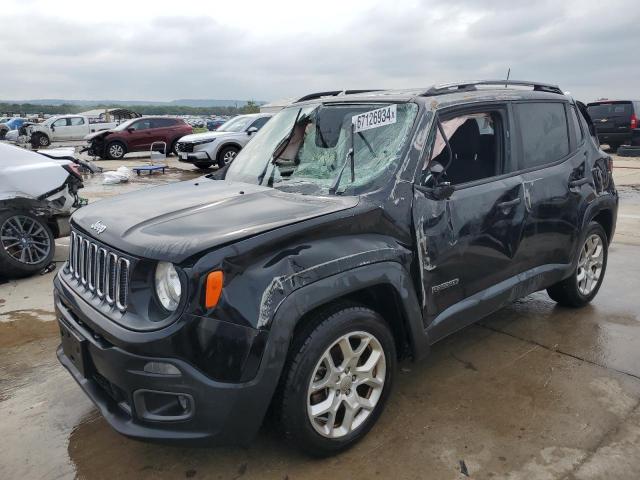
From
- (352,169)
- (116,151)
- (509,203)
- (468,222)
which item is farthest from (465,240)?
(116,151)

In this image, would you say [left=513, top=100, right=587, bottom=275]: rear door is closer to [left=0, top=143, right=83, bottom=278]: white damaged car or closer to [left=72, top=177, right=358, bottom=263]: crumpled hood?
[left=72, top=177, right=358, bottom=263]: crumpled hood

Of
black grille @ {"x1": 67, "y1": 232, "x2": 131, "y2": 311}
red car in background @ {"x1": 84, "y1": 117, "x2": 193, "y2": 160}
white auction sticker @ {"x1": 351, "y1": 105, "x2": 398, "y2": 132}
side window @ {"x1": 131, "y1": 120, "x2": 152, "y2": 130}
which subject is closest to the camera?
black grille @ {"x1": 67, "y1": 232, "x2": 131, "y2": 311}

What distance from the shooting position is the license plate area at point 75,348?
8.01 ft

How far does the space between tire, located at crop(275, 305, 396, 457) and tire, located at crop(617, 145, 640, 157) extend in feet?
56.1

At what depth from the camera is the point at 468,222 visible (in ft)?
10.0

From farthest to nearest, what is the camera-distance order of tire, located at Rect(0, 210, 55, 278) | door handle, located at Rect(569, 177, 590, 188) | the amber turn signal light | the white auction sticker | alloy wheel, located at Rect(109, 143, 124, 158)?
alloy wheel, located at Rect(109, 143, 124, 158) → tire, located at Rect(0, 210, 55, 278) → door handle, located at Rect(569, 177, 590, 188) → the white auction sticker → the amber turn signal light

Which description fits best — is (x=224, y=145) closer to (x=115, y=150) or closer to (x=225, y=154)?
(x=225, y=154)

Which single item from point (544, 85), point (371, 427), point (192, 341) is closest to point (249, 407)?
point (192, 341)

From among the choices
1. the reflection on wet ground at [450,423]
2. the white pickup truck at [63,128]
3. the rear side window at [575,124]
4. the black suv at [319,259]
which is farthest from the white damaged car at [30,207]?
the white pickup truck at [63,128]

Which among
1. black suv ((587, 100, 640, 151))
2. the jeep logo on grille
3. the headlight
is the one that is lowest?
the headlight

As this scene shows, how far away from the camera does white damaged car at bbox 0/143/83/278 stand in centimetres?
548

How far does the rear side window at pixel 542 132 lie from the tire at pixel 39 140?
1076 inches

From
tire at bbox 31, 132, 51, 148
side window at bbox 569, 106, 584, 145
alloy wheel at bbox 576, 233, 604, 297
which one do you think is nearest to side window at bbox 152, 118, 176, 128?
tire at bbox 31, 132, 51, 148

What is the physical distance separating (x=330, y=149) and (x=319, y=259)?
3.63ft
